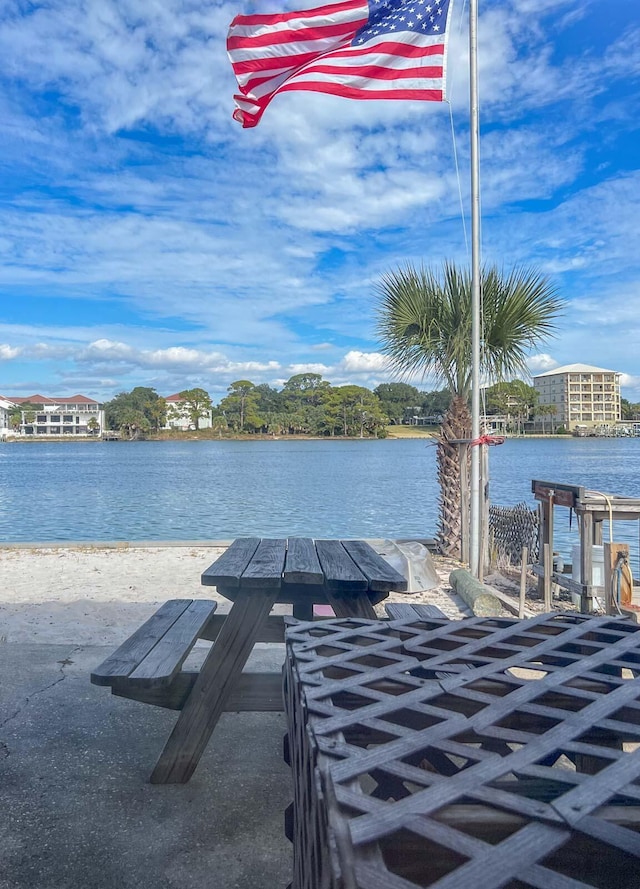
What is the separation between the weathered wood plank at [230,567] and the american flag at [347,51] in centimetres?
466

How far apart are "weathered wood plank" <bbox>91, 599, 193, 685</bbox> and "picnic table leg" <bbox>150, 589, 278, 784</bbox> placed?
0.96 feet

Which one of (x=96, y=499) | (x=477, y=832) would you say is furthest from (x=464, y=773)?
(x=96, y=499)

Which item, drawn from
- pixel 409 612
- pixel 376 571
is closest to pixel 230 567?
pixel 376 571

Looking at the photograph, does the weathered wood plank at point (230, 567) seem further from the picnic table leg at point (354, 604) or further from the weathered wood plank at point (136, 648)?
the picnic table leg at point (354, 604)

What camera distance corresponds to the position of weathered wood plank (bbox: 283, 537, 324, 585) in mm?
2900

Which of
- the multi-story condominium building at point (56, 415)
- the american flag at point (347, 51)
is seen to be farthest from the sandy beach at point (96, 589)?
the multi-story condominium building at point (56, 415)

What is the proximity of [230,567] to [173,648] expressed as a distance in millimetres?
421

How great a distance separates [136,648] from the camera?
2992mm

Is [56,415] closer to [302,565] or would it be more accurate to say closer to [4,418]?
[4,418]

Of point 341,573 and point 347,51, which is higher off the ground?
point 347,51

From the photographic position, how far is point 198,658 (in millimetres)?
4832

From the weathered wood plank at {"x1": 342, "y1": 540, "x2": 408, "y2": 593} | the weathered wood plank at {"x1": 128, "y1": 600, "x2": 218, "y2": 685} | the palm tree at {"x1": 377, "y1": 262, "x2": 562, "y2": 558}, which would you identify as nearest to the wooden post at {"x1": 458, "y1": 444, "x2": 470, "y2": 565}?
the palm tree at {"x1": 377, "y1": 262, "x2": 562, "y2": 558}

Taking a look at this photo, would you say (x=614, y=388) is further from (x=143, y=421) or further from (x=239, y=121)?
(x=239, y=121)

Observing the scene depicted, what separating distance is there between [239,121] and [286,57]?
0.72 metres
